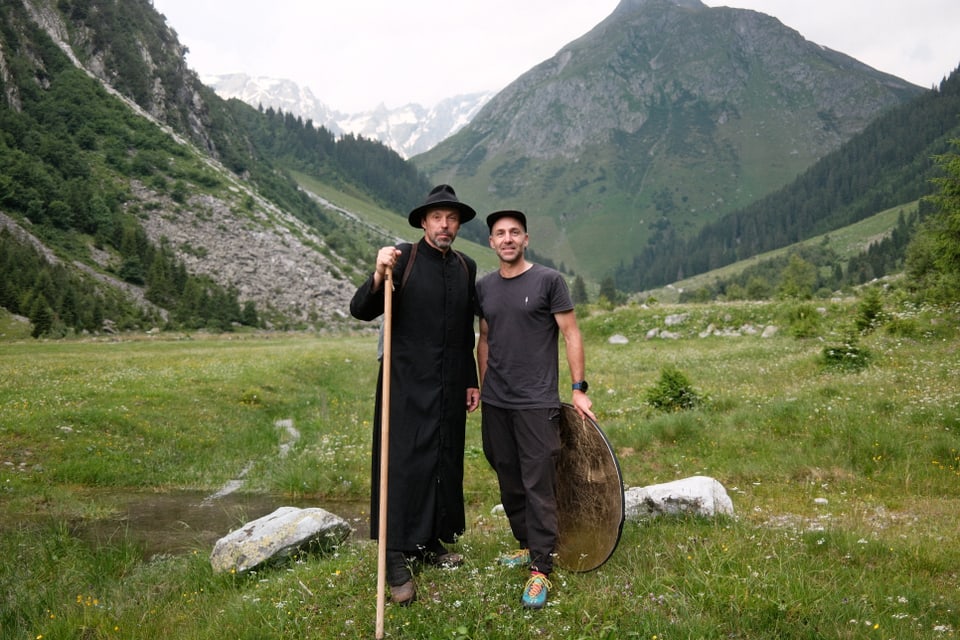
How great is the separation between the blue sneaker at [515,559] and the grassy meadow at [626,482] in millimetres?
199

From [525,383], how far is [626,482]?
5847 mm

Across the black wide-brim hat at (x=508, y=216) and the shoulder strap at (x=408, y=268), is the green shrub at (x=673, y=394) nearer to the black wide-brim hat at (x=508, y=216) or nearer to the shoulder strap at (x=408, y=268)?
the black wide-brim hat at (x=508, y=216)

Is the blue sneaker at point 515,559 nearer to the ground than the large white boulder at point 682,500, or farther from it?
nearer to the ground

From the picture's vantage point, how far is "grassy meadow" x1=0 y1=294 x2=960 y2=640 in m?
4.91

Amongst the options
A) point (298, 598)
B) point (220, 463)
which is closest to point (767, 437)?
point (298, 598)

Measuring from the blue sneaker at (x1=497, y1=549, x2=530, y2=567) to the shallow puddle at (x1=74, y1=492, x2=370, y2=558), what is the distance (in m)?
3.43

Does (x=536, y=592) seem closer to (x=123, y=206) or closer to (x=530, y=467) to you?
(x=530, y=467)

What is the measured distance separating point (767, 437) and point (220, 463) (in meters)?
11.8

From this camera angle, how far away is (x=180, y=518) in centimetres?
973

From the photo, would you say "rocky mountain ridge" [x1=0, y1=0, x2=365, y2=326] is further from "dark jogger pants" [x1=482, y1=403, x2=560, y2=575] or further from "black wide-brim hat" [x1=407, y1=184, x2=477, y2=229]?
"dark jogger pants" [x1=482, y1=403, x2=560, y2=575]

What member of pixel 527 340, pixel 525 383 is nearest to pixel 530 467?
pixel 525 383

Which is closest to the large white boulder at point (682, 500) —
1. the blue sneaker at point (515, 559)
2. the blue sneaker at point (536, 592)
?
the blue sneaker at point (515, 559)

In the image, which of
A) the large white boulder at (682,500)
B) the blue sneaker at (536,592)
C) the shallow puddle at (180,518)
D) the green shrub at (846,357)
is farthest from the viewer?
the green shrub at (846,357)

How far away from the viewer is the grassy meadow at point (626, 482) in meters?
4.91
